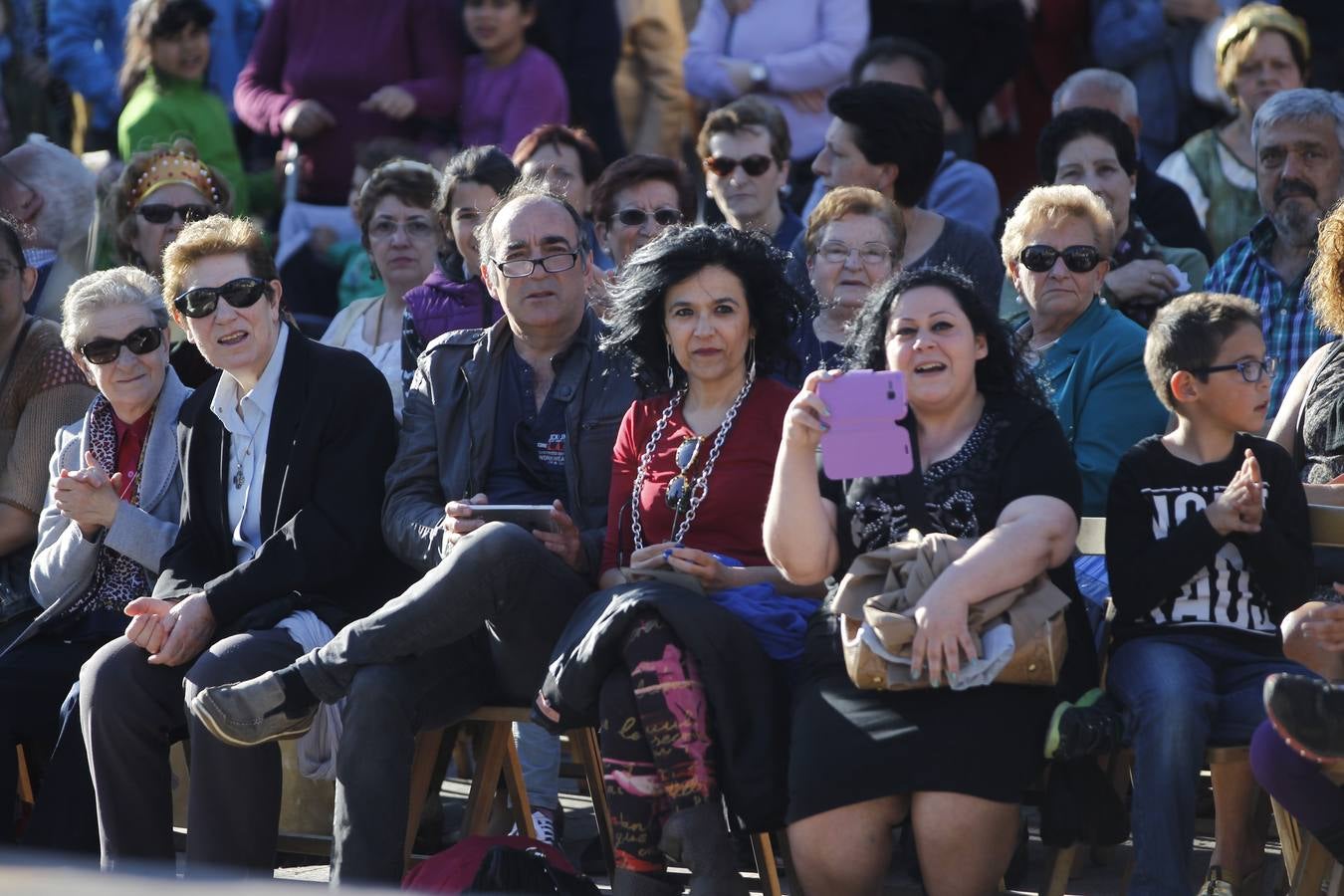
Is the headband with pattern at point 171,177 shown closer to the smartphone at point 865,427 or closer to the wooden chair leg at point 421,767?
the wooden chair leg at point 421,767

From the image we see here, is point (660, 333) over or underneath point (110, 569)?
over

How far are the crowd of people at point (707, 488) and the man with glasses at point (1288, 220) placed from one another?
0.05 ft

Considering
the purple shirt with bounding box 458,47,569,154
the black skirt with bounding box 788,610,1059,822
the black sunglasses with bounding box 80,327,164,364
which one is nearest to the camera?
the black skirt with bounding box 788,610,1059,822

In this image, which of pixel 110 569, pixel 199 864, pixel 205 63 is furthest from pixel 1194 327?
pixel 205 63

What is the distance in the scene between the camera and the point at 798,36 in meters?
7.95

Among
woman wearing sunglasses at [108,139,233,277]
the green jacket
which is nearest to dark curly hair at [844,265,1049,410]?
woman wearing sunglasses at [108,139,233,277]

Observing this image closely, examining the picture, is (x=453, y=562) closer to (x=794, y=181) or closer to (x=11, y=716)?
(x=11, y=716)

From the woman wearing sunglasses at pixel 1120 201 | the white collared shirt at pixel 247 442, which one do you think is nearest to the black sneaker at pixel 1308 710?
the woman wearing sunglasses at pixel 1120 201

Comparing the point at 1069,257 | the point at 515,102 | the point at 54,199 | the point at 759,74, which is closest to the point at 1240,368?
the point at 1069,257

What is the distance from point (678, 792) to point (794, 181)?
4.25 metres

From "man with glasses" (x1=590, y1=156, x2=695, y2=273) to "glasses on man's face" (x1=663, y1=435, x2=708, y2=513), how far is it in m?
1.62

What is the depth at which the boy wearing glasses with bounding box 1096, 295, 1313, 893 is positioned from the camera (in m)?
4.08

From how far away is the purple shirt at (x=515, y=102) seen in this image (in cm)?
797

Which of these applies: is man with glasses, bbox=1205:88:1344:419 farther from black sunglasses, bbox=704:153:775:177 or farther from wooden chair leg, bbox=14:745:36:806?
wooden chair leg, bbox=14:745:36:806
